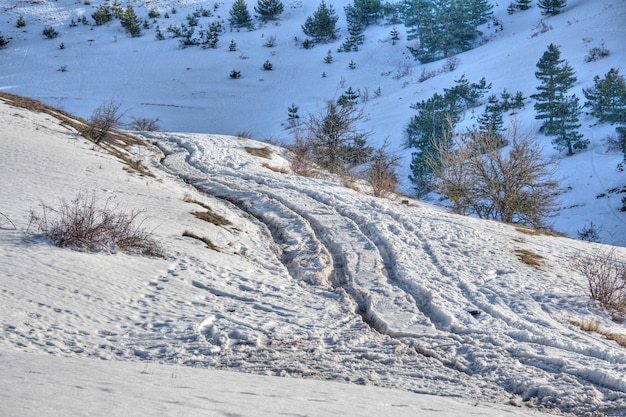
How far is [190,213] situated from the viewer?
11156 mm

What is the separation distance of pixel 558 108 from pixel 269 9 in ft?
128

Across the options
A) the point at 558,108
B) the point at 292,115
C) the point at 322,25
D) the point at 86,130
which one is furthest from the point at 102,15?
the point at 86,130

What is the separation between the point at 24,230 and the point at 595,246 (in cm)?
1071

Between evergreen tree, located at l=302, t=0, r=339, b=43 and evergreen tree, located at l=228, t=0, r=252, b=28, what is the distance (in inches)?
244

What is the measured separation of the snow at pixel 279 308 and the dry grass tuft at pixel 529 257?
128 millimetres

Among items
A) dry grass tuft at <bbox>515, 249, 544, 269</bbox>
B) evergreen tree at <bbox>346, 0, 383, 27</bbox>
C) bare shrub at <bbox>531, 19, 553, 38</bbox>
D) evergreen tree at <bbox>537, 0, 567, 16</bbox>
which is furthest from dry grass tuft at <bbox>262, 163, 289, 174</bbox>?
evergreen tree at <bbox>346, 0, 383, 27</bbox>

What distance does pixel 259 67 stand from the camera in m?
57.1

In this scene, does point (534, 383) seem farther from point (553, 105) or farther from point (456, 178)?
point (553, 105)

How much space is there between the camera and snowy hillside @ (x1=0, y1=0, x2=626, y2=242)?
44.8m

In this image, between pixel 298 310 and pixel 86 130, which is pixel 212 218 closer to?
pixel 298 310

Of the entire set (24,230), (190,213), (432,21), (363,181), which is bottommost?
(363,181)

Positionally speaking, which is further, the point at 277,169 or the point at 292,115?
the point at 292,115

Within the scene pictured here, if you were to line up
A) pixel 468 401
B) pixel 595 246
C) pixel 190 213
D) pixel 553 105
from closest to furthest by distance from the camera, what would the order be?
pixel 468 401, pixel 190 213, pixel 595 246, pixel 553 105

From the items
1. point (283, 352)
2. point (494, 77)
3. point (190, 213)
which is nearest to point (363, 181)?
point (190, 213)
